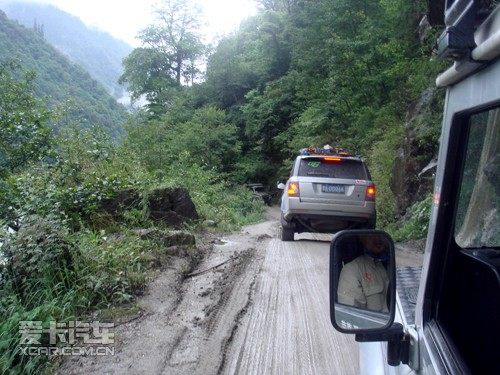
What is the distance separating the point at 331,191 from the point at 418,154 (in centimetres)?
474

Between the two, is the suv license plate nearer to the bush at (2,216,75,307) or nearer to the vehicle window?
the bush at (2,216,75,307)

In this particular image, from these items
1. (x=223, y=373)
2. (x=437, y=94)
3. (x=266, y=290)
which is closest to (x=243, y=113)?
(x=437, y=94)

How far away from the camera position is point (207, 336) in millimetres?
4652

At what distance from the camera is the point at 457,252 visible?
72.9 inches

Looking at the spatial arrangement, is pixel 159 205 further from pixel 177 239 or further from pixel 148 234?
pixel 148 234

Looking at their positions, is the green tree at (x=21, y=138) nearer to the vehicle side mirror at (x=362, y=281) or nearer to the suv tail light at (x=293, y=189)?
the suv tail light at (x=293, y=189)

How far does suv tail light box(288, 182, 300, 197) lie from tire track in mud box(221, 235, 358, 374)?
2.66 m

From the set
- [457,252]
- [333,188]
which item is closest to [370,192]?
[333,188]

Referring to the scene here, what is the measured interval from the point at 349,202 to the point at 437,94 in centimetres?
457

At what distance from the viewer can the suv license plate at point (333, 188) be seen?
959 cm

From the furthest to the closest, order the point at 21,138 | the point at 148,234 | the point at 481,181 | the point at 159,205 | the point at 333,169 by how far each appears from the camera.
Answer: the point at 159,205
the point at 333,169
the point at 21,138
the point at 148,234
the point at 481,181

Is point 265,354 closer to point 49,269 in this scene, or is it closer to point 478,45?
point 49,269

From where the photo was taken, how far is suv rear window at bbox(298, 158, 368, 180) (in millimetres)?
9695

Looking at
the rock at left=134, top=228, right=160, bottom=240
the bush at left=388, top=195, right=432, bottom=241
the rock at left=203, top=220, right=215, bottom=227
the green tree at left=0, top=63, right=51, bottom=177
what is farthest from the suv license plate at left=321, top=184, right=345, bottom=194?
the green tree at left=0, top=63, right=51, bottom=177
